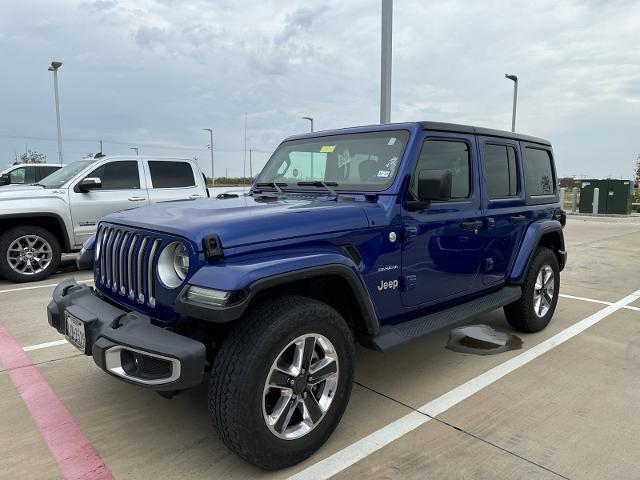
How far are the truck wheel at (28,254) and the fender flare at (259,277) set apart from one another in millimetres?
5893

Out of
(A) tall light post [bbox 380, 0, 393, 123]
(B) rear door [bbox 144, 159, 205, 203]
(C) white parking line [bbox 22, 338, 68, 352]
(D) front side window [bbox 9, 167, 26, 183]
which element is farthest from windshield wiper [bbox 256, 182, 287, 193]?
(D) front side window [bbox 9, 167, 26, 183]

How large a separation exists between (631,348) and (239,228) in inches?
154

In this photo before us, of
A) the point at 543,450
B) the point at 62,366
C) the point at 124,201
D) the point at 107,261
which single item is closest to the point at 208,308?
the point at 107,261

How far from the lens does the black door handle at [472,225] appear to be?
3.63 m

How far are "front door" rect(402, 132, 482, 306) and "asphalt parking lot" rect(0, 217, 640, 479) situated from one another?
2.36ft

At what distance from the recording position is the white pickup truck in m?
6.90

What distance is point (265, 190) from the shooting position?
3996 millimetres

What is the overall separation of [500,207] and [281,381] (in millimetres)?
2595

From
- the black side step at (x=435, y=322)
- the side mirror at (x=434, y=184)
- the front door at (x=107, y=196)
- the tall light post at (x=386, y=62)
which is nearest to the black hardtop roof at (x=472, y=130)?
the side mirror at (x=434, y=184)

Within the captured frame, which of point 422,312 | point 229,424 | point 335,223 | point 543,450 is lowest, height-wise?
point 543,450

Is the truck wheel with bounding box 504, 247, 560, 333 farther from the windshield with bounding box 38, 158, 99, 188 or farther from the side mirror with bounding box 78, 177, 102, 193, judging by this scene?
the windshield with bounding box 38, 158, 99, 188

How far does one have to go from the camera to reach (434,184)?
119 inches

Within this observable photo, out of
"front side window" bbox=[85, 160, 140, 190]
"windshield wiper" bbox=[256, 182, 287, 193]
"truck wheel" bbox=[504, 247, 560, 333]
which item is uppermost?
"front side window" bbox=[85, 160, 140, 190]

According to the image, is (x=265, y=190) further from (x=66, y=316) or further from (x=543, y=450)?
(x=543, y=450)
